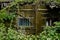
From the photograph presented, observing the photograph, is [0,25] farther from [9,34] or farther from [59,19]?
[59,19]

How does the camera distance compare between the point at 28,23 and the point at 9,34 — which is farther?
the point at 28,23

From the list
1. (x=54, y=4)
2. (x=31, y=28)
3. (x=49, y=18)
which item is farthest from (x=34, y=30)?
(x=54, y=4)

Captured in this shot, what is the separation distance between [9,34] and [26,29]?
3.20ft

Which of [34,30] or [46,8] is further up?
[46,8]

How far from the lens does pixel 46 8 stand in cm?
521

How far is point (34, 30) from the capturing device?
5.23 metres

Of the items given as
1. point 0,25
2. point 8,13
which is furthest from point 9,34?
point 8,13

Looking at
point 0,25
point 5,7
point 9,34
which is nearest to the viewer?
point 9,34

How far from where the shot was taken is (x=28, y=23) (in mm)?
5207

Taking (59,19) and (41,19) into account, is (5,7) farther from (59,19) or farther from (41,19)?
(59,19)

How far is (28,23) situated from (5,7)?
65 cm

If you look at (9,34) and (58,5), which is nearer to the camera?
(9,34)

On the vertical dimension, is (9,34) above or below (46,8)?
below

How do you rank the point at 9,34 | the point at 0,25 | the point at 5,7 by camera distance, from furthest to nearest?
the point at 5,7, the point at 0,25, the point at 9,34
